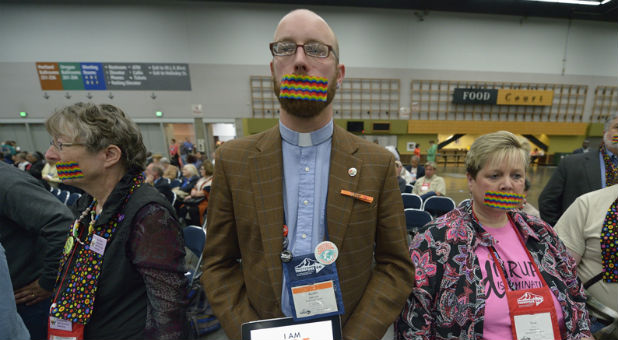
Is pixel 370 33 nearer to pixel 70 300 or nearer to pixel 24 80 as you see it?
pixel 70 300

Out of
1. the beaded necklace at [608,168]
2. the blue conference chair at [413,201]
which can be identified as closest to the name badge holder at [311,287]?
the beaded necklace at [608,168]

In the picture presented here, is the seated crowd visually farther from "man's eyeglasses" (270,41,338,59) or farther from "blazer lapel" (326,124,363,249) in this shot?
"man's eyeglasses" (270,41,338,59)

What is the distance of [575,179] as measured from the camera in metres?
2.04

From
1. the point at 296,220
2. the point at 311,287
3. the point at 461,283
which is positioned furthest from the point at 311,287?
the point at 461,283

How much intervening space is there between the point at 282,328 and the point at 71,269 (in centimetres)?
99

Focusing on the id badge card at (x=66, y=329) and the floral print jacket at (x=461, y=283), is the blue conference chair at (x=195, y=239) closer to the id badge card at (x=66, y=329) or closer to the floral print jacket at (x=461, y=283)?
the id badge card at (x=66, y=329)

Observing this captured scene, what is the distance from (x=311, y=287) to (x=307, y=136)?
21.9 inches

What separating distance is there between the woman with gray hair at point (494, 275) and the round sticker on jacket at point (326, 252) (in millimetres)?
574

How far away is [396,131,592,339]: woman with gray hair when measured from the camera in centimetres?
107

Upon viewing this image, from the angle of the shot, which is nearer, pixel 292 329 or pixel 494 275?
pixel 292 329

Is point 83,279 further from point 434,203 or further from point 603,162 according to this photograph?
point 434,203

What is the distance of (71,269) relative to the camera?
102 cm

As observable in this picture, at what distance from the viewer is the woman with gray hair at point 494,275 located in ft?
3.52

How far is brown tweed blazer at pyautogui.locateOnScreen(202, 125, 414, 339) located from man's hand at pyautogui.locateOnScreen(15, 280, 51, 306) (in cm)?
121
